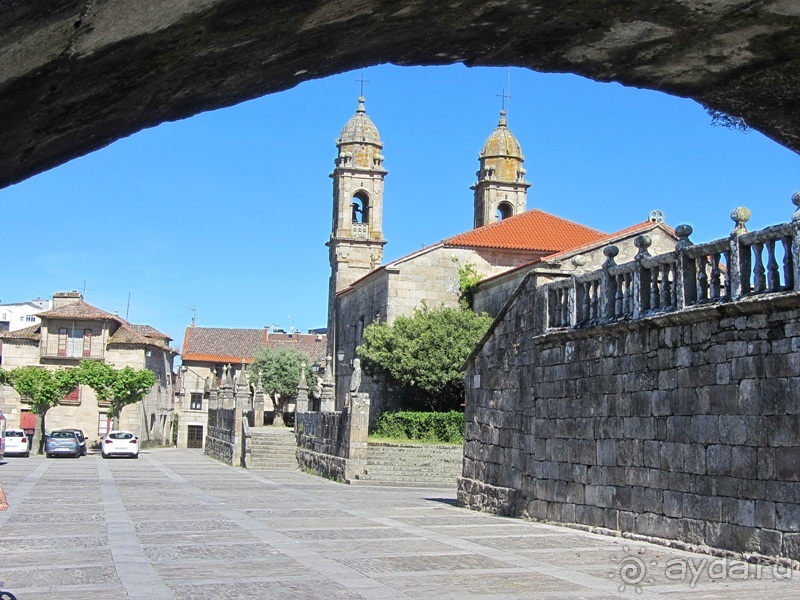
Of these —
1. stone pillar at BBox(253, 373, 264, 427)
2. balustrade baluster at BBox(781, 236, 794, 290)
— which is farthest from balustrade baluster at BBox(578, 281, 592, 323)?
stone pillar at BBox(253, 373, 264, 427)

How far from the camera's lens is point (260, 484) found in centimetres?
2753

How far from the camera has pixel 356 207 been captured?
52.4m

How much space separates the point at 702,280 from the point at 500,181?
41.9 meters

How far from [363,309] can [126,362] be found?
69.1 feet

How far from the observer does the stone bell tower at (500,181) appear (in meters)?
53.6

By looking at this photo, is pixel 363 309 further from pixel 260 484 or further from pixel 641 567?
pixel 641 567

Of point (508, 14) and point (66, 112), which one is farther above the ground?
point (508, 14)

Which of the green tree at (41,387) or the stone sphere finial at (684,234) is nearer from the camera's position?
the stone sphere finial at (684,234)

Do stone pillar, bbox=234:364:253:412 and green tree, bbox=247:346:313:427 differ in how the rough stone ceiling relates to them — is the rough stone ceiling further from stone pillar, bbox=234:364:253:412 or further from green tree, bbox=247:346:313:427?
green tree, bbox=247:346:313:427

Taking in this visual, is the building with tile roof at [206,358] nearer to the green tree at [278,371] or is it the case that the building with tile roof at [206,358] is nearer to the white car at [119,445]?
the green tree at [278,371]

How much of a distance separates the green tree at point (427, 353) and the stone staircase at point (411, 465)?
4.80 metres

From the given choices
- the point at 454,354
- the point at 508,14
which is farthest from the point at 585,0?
the point at 454,354

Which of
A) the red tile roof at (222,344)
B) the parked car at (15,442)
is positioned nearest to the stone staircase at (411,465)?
the parked car at (15,442)

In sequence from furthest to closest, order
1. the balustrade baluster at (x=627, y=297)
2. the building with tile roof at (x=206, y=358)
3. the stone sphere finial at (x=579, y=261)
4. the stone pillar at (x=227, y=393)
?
the building with tile roof at (x=206, y=358) → the stone pillar at (x=227, y=393) → the stone sphere finial at (x=579, y=261) → the balustrade baluster at (x=627, y=297)
